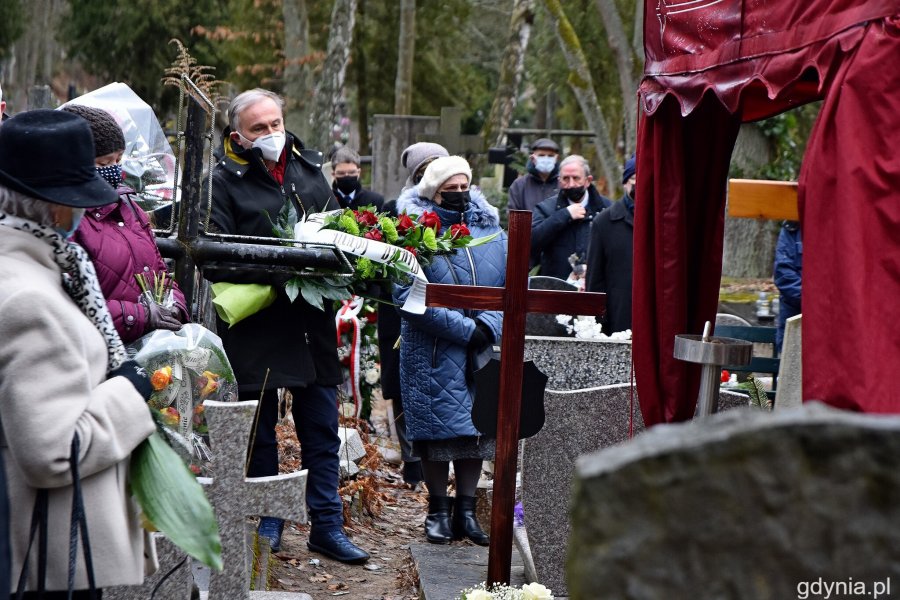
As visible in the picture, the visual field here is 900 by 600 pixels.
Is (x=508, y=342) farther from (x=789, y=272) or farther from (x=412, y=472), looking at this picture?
(x=789, y=272)

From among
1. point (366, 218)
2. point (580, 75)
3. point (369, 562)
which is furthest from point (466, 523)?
point (580, 75)

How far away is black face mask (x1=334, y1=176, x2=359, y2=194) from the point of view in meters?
8.43

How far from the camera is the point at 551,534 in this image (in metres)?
4.82

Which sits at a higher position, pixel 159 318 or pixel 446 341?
pixel 159 318

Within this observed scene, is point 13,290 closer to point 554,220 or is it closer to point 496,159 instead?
point 554,220

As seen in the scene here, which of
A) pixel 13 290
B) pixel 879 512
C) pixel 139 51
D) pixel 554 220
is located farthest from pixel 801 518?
pixel 139 51

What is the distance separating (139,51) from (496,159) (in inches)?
676

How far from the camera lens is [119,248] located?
404 cm

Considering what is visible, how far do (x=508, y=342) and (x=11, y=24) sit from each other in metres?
26.3

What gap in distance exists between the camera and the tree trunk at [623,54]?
15023mm

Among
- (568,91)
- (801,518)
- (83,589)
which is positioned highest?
(568,91)

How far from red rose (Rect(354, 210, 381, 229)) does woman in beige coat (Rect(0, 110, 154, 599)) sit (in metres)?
2.48

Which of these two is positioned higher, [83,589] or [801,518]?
[801,518]

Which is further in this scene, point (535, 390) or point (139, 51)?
point (139, 51)
